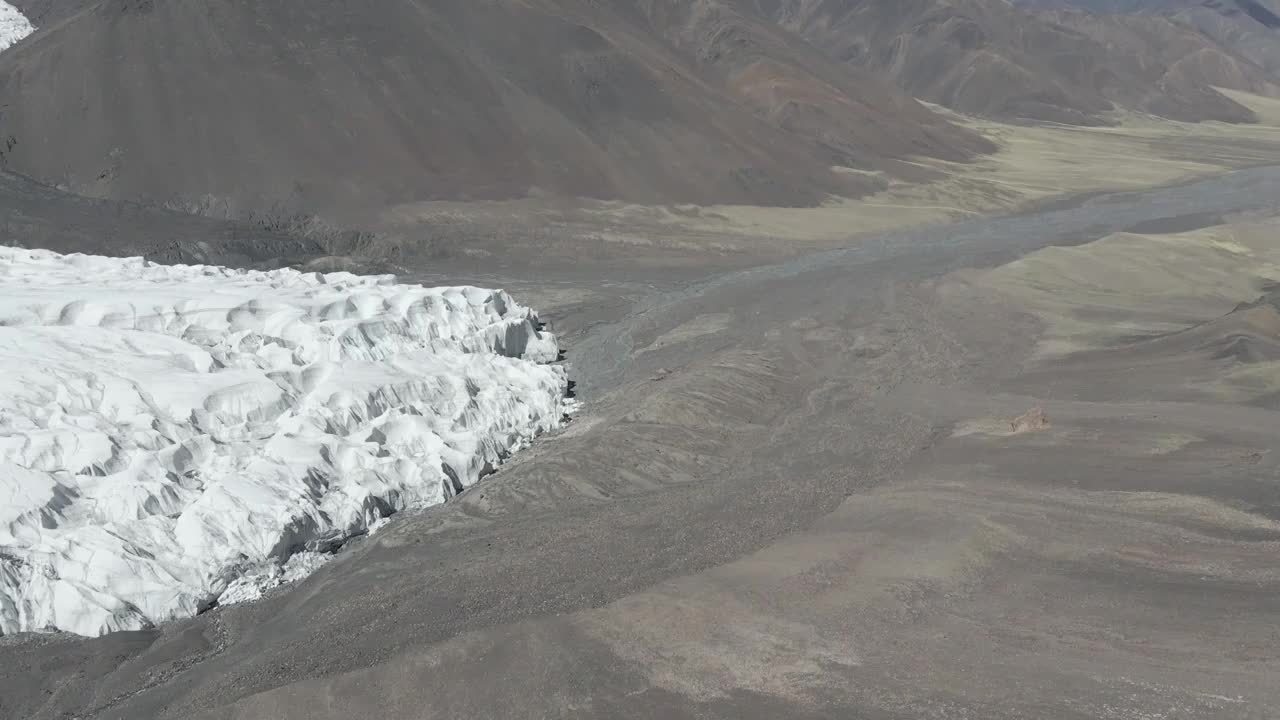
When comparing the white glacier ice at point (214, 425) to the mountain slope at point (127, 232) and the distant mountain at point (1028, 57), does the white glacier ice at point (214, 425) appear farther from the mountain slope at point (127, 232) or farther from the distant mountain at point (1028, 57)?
the distant mountain at point (1028, 57)

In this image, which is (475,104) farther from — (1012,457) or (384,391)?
(1012,457)

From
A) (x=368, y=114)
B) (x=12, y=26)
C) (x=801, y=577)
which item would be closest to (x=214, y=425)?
(x=801, y=577)

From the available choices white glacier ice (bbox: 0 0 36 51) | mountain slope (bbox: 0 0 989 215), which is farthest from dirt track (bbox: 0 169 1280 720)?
white glacier ice (bbox: 0 0 36 51)

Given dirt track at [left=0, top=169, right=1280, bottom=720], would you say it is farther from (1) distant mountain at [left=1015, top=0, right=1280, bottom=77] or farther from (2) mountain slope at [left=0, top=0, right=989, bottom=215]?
(1) distant mountain at [left=1015, top=0, right=1280, bottom=77]

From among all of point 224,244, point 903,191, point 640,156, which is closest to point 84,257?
point 224,244

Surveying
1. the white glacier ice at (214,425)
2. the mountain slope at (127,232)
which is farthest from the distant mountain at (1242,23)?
the white glacier ice at (214,425)
